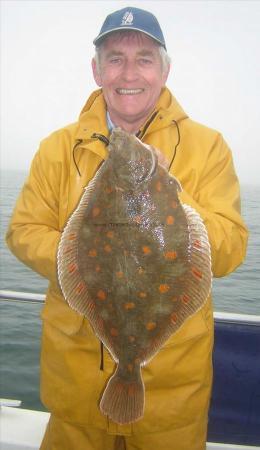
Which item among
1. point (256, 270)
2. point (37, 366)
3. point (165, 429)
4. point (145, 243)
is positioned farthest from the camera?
point (256, 270)

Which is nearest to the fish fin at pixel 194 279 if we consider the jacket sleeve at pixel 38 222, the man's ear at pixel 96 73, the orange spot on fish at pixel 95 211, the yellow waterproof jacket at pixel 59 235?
the yellow waterproof jacket at pixel 59 235

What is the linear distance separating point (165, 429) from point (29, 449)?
1.44 m

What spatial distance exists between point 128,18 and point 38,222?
1.45 m

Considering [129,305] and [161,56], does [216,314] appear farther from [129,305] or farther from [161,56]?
[161,56]

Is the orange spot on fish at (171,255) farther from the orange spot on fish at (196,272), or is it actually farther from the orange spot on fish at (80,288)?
the orange spot on fish at (80,288)

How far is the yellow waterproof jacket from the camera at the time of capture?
7.92 ft

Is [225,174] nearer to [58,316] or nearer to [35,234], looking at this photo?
[35,234]

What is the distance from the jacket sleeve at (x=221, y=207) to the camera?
214 cm

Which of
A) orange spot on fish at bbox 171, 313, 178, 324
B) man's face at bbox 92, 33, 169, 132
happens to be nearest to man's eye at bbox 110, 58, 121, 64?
man's face at bbox 92, 33, 169, 132

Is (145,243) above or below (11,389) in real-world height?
above

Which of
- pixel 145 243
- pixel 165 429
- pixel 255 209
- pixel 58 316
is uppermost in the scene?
pixel 145 243

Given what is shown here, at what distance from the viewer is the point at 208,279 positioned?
197 cm

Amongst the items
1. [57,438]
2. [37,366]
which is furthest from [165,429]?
[37,366]

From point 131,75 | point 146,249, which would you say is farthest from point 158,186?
→ point 131,75
